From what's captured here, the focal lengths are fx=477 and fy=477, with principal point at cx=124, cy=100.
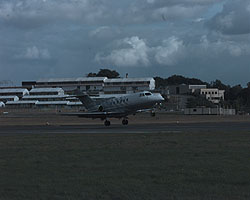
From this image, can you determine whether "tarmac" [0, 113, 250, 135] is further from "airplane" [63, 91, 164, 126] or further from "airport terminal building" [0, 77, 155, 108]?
"airport terminal building" [0, 77, 155, 108]

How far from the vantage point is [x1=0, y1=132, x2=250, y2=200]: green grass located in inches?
513

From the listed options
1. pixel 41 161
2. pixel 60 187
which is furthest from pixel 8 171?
pixel 60 187

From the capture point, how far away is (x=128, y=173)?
16.5 meters

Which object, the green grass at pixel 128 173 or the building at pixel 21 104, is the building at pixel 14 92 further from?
the green grass at pixel 128 173

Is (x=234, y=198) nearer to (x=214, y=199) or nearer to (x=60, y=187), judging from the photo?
(x=214, y=199)

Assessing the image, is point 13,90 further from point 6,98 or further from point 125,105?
point 125,105

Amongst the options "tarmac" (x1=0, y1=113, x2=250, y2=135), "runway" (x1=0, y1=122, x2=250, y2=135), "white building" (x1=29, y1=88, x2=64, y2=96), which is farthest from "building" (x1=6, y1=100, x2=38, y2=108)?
"runway" (x1=0, y1=122, x2=250, y2=135)

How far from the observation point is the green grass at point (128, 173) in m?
13.0

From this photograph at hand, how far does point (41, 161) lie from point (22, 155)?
3.20 meters

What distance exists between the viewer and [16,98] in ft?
567

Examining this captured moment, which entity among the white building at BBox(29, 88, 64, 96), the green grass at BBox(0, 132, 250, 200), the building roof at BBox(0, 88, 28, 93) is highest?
the building roof at BBox(0, 88, 28, 93)

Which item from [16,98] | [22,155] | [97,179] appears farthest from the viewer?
[16,98]

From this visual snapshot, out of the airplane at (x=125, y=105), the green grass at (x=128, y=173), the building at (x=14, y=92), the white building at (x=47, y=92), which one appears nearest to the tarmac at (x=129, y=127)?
the airplane at (x=125, y=105)

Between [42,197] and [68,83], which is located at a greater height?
[68,83]
